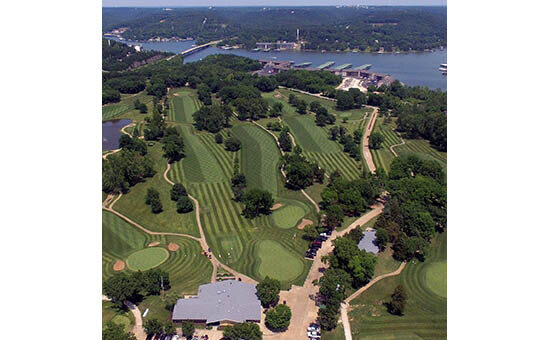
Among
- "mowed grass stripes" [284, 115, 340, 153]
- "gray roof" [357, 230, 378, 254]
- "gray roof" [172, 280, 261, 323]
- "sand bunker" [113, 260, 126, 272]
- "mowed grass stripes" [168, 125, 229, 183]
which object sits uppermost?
"mowed grass stripes" [284, 115, 340, 153]

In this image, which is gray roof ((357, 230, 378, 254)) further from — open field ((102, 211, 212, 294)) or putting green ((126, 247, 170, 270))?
putting green ((126, 247, 170, 270))

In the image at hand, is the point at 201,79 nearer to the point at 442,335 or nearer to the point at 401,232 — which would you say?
the point at 401,232

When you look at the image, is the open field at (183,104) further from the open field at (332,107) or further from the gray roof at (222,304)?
the gray roof at (222,304)

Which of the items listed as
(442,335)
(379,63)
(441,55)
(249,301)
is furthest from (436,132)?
(441,55)

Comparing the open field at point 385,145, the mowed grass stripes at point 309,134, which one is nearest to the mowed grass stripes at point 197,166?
the mowed grass stripes at point 309,134

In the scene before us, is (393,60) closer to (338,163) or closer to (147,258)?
(338,163)

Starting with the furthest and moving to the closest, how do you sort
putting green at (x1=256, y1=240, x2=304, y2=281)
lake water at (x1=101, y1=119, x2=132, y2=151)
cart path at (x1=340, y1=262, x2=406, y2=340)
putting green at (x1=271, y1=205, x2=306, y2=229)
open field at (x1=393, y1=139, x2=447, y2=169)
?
lake water at (x1=101, y1=119, x2=132, y2=151) → open field at (x1=393, y1=139, x2=447, y2=169) → putting green at (x1=271, y1=205, x2=306, y2=229) → putting green at (x1=256, y1=240, x2=304, y2=281) → cart path at (x1=340, y1=262, x2=406, y2=340)

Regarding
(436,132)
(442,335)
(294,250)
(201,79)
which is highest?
(201,79)

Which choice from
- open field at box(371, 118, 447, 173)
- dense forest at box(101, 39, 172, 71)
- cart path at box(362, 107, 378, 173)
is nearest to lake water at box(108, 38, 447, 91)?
dense forest at box(101, 39, 172, 71)
